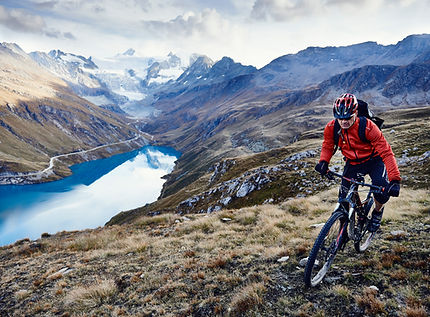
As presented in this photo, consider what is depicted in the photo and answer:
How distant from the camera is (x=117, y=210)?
10056cm

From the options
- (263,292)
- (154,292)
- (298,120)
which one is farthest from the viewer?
(298,120)

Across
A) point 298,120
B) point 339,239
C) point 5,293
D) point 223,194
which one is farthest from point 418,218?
point 298,120

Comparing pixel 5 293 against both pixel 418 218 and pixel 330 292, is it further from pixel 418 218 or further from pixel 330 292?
pixel 418 218

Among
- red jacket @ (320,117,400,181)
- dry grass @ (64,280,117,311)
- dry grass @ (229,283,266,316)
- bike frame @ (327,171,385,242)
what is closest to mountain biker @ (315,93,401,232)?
red jacket @ (320,117,400,181)

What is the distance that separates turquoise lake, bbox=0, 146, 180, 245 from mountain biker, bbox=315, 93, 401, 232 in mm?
91105

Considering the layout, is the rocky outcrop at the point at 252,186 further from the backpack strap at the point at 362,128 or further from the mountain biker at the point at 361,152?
the backpack strap at the point at 362,128

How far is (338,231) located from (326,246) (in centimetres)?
55

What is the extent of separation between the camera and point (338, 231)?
6.38 m

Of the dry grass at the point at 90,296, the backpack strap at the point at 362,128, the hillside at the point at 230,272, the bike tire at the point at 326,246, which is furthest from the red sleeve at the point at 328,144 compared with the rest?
the dry grass at the point at 90,296

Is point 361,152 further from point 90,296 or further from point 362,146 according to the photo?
point 90,296

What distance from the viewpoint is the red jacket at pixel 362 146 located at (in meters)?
6.15

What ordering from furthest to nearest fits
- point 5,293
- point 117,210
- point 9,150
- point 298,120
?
point 9,150, point 298,120, point 117,210, point 5,293

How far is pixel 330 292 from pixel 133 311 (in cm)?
536

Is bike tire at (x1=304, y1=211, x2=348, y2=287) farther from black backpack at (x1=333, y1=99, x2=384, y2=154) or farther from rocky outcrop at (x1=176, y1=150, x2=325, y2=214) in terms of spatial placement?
rocky outcrop at (x1=176, y1=150, x2=325, y2=214)
